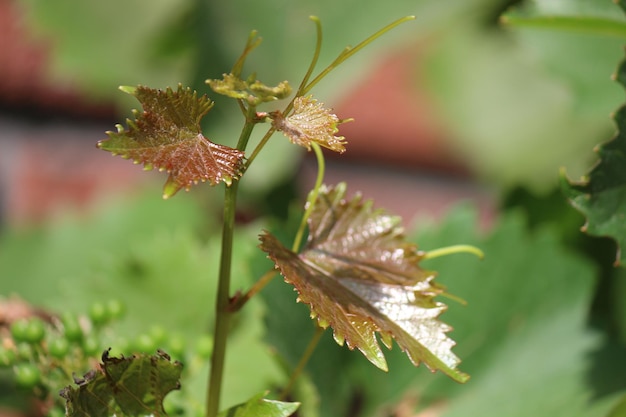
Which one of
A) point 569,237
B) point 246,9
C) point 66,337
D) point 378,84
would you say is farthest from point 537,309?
point 378,84

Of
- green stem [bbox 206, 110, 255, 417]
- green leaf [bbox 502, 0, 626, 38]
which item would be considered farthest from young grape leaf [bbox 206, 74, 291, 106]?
green leaf [bbox 502, 0, 626, 38]

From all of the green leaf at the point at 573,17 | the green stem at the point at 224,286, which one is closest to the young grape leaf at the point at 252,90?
the green stem at the point at 224,286

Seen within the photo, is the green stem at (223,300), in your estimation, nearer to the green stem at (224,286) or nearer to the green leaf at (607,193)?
the green stem at (224,286)

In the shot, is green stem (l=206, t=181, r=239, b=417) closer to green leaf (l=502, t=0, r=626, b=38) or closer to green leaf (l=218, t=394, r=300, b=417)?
green leaf (l=218, t=394, r=300, b=417)

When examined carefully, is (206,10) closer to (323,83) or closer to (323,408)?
(323,83)

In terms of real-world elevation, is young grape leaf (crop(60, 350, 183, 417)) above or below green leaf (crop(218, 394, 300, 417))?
above
